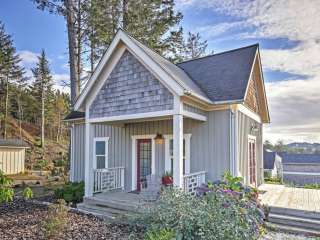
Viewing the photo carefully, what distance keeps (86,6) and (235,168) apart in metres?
12.8

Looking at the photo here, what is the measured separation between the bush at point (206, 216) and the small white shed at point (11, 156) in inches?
645

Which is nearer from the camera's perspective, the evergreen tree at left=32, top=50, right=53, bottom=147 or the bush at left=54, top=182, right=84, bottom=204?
the bush at left=54, top=182, right=84, bottom=204

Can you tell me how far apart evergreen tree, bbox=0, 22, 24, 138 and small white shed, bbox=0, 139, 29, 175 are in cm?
1285

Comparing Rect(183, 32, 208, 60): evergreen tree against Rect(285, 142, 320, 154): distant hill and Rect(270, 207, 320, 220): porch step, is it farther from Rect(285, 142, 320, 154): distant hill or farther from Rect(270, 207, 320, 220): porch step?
Rect(285, 142, 320, 154): distant hill

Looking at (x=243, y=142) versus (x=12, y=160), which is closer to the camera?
(x=243, y=142)

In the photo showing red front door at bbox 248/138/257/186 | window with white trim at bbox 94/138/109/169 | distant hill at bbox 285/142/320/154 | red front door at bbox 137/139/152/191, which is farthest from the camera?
distant hill at bbox 285/142/320/154

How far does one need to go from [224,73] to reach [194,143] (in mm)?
2851

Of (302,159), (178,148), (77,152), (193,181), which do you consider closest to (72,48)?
(77,152)

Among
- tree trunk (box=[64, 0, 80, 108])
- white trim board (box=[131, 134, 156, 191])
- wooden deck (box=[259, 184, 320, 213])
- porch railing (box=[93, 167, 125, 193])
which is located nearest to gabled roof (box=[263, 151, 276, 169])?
wooden deck (box=[259, 184, 320, 213])

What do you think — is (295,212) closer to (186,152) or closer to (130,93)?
(186,152)

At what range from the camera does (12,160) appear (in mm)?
19188

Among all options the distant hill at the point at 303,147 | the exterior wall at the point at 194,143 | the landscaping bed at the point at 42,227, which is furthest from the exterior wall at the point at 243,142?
the distant hill at the point at 303,147

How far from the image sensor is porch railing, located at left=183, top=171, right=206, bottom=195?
24.7 feet

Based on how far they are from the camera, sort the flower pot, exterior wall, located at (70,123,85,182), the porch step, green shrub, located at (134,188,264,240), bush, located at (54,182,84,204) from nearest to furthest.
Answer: green shrub, located at (134,188,264,240), the porch step, the flower pot, bush, located at (54,182,84,204), exterior wall, located at (70,123,85,182)
